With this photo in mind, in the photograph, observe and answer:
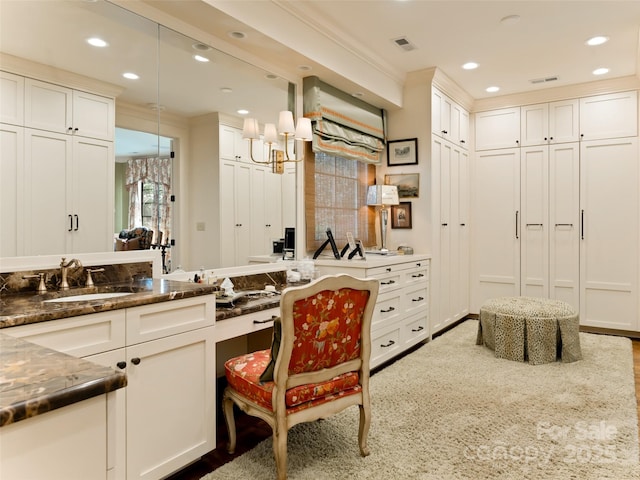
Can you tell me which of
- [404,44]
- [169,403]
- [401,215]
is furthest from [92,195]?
[401,215]

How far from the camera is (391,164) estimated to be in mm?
4543

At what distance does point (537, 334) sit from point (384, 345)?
1.26 metres

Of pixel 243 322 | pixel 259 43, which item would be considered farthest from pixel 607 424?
pixel 259 43

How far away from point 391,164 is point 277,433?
3289 mm

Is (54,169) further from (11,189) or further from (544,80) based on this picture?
(544,80)

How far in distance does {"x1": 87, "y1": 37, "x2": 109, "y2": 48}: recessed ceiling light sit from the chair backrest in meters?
1.58

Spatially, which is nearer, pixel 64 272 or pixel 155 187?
pixel 64 272

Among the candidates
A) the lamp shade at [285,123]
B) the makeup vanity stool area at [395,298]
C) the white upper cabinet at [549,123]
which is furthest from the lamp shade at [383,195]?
the white upper cabinet at [549,123]

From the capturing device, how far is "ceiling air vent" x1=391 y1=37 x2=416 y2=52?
351 centimetres

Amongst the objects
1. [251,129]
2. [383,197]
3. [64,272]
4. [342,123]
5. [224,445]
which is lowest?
[224,445]

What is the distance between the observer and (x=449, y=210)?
4.69 m

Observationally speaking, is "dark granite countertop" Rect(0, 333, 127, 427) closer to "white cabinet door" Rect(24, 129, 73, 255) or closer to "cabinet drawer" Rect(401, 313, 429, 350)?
"white cabinet door" Rect(24, 129, 73, 255)

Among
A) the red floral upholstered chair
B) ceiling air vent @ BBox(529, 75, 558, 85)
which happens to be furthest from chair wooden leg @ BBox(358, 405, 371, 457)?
ceiling air vent @ BBox(529, 75, 558, 85)

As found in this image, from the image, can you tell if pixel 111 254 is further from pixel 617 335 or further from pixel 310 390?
pixel 617 335
